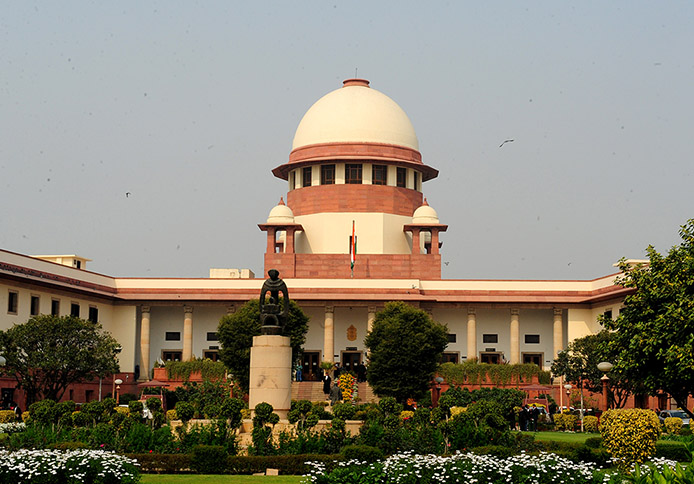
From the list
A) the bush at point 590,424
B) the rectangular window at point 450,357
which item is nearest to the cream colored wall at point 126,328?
the rectangular window at point 450,357

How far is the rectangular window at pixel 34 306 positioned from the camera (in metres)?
52.2

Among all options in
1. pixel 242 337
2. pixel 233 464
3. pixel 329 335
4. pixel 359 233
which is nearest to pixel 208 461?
pixel 233 464

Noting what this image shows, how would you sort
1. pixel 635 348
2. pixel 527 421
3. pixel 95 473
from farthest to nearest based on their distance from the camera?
pixel 527 421
pixel 635 348
pixel 95 473

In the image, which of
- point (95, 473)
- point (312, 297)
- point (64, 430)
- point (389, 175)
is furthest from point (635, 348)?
point (389, 175)

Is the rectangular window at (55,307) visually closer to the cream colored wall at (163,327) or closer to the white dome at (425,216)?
the cream colored wall at (163,327)

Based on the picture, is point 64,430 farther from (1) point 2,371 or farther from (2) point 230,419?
(1) point 2,371

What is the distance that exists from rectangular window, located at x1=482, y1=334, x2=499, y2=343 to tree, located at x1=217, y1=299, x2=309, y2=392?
1605 centimetres

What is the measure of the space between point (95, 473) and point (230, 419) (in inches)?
Result: 322

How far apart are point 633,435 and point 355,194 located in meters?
45.2

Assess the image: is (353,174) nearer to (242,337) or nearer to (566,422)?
(242,337)

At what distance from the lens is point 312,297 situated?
197 feet

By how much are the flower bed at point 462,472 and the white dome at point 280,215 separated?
48465 mm

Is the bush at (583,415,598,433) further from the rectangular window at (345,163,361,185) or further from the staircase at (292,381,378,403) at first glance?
the rectangular window at (345,163,361,185)

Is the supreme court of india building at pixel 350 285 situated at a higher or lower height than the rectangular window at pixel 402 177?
lower
